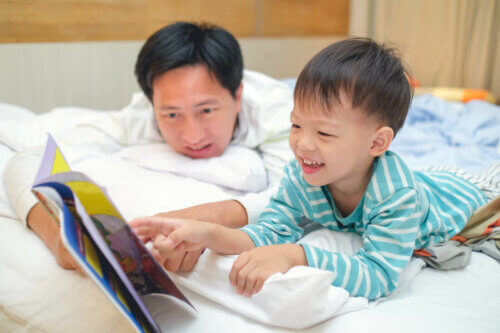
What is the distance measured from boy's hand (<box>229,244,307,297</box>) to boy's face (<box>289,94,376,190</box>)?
163mm

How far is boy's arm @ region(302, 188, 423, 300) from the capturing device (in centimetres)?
73

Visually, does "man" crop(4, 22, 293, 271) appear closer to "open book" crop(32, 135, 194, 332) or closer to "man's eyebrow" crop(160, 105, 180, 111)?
"man's eyebrow" crop(160, 105, 180, 111)

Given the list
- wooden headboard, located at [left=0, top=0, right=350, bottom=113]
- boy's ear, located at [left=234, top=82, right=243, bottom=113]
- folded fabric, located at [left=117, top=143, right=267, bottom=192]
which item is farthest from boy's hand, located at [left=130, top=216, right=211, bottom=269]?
wooden headboard, located at [left=0, top=0, right=350, bottom=113]

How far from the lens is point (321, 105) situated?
0.77m

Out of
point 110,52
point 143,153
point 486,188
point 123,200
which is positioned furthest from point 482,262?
point 110,52

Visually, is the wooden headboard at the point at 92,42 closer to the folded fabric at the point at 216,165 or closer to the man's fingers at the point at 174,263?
the folded fabric at the point at 216,165

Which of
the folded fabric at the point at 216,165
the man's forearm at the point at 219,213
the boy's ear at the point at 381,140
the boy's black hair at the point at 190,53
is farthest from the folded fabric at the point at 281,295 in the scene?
the boy's black hair at the point at 190,53

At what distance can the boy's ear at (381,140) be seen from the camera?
2.61ft

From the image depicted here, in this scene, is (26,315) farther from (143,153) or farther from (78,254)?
(143,153)

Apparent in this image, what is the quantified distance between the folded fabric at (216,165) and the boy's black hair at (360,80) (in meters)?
0.41

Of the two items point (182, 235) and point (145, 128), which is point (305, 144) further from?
point (145, 128)

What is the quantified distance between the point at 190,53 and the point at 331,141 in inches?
24.5

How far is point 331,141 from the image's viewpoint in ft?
2.54

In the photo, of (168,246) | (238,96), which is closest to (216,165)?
(238,96)
